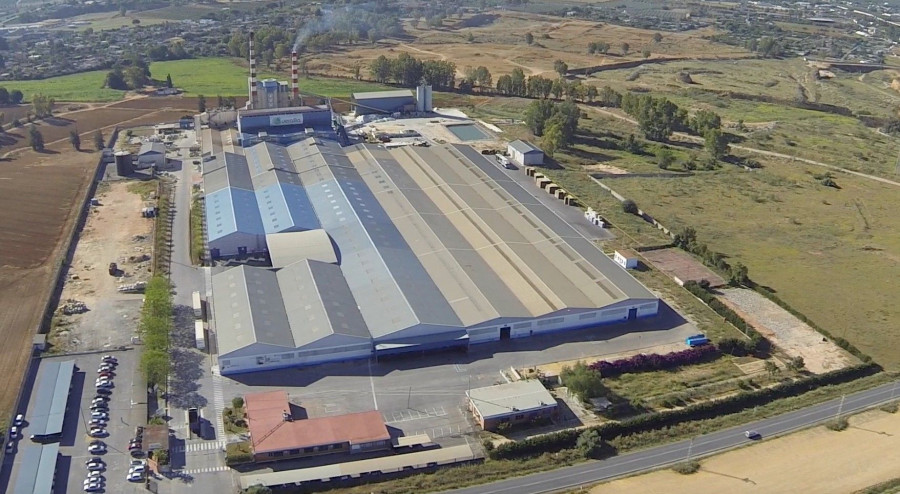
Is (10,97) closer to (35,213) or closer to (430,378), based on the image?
(35,213)

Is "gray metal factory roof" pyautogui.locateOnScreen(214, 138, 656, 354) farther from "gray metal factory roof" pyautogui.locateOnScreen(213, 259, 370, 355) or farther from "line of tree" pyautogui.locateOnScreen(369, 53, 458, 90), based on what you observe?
"line of tree" pyautogui.locateOnScreen(369, 53, 458, 90)

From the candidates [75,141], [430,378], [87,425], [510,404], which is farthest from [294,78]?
[510,404]

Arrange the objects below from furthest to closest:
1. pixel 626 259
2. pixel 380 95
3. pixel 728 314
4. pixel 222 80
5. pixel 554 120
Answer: pixel 222 80 → pixel 380 95 → pixel 554 120 → pixel 626 259 → pixel 728 314

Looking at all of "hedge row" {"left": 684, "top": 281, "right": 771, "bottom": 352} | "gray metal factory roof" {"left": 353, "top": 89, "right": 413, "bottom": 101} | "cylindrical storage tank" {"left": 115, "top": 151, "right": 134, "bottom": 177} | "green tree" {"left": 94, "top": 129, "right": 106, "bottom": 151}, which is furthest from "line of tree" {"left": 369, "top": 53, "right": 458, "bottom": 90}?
"hedge row" {"left": 684, "top": 281, "right": 771, "bottom": 352}

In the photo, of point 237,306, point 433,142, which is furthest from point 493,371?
point 433,142

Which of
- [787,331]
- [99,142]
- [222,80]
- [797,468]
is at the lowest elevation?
[797,468]

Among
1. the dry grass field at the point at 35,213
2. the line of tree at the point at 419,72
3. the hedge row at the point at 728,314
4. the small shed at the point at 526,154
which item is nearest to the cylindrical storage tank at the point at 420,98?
the line of tree at the point at 419,72

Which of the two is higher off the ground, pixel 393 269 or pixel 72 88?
pixel 72 88
